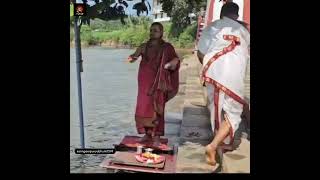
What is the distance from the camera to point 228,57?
375 cm

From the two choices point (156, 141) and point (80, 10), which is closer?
point (80, 10)

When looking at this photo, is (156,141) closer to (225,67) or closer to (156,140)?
(156,140)

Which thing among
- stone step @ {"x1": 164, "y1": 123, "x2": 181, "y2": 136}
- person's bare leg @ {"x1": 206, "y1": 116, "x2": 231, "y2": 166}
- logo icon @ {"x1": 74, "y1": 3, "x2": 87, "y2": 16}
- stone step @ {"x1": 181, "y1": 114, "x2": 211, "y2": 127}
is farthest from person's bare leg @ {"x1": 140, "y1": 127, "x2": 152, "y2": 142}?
logo icon @ {"x1": 74, "y1": 3, "x2": 87, "y2": 16}

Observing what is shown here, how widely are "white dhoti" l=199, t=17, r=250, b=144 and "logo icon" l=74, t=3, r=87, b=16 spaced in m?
0.83

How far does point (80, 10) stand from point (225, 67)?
1.07m

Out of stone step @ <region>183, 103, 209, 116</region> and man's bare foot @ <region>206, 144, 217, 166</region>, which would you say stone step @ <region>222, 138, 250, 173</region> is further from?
stone step @ <region>183, 103, 209, 116</region>

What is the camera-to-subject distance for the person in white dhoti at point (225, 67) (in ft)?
12.3

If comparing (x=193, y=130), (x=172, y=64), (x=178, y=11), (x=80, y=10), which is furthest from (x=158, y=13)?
(x=193, y=130)

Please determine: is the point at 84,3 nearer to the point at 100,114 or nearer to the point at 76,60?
the point at 76,60

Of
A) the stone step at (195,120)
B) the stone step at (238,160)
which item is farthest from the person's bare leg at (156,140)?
the stone step at (238,160)

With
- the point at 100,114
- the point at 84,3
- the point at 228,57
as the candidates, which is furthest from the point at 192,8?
the point at 100,114

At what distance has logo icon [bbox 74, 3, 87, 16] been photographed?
3.72 m

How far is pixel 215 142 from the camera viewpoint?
3.78 m
